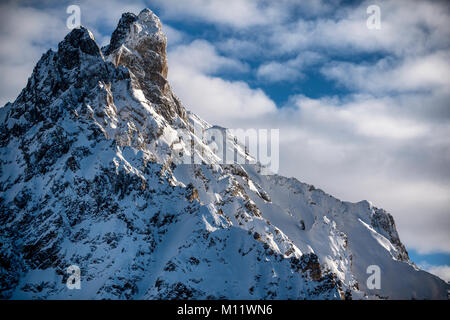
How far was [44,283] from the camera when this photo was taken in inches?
7854
